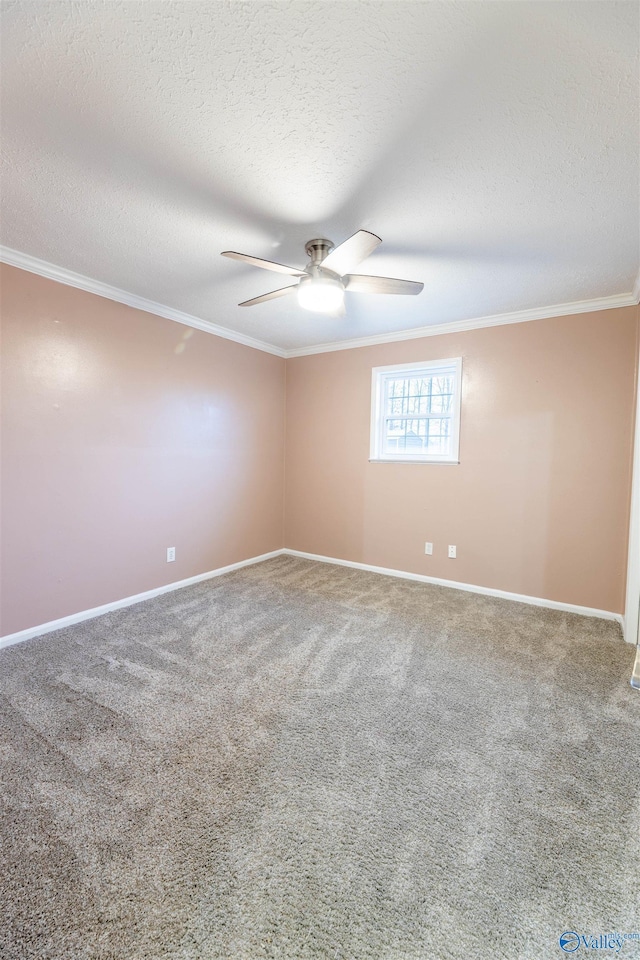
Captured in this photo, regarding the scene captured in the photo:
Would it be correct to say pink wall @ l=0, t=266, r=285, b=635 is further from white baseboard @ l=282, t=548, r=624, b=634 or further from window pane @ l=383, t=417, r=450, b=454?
window pane @ l=383, t=417, r=450, b=454

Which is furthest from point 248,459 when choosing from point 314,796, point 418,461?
point 314,796

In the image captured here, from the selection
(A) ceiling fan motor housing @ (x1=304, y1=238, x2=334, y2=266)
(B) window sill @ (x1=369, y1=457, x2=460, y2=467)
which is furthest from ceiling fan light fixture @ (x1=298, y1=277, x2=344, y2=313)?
(B) window sill @ (x1=369, y1=457, x2=460, y2=467)

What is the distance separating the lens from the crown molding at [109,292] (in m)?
2.46

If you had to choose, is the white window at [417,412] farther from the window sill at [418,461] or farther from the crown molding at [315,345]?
the crown molding at [315,345]

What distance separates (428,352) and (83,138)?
301 cm

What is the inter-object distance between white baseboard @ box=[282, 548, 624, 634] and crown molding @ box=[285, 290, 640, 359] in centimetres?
235

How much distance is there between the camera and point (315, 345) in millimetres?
4371

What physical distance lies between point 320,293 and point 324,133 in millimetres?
680

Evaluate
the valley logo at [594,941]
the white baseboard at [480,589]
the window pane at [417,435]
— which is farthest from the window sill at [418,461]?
the valley logo at [594,941]

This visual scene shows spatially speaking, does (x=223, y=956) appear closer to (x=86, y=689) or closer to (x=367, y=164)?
(x=86, y=689)

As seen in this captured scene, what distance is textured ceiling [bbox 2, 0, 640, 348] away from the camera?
1.09 metres

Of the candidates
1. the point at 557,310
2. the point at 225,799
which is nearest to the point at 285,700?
the point at 225,799

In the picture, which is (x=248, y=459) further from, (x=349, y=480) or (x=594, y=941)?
(x=594, y=941)

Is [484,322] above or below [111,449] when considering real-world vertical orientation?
above
